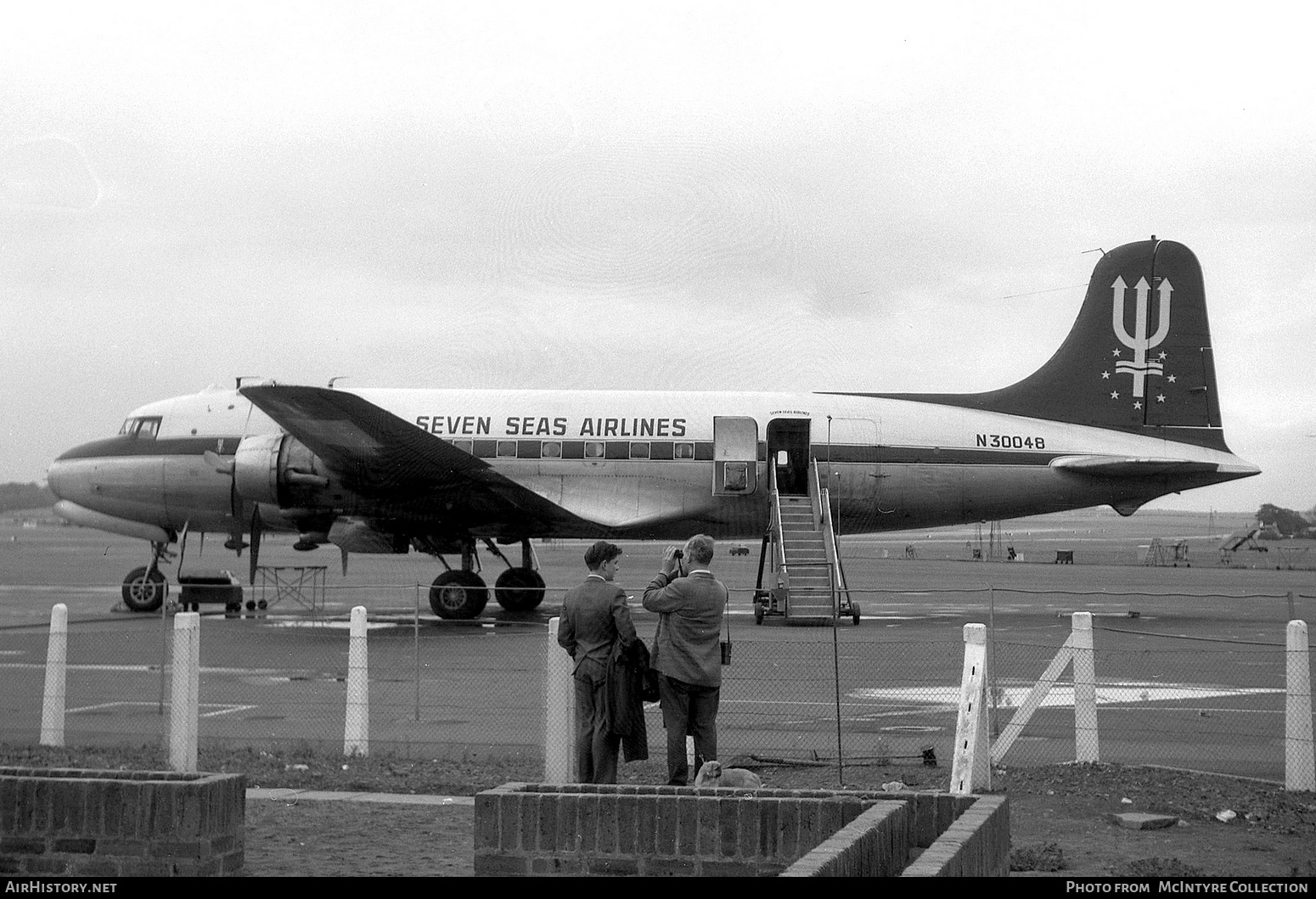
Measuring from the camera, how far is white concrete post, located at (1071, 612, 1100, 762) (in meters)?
9.74

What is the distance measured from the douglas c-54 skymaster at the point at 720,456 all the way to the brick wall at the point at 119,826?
1585 centimetres

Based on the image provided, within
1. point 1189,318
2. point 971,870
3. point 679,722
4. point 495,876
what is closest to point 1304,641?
point 679,722

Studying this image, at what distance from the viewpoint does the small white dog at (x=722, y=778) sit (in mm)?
7725

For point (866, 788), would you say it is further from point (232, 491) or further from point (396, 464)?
point (232, 491)

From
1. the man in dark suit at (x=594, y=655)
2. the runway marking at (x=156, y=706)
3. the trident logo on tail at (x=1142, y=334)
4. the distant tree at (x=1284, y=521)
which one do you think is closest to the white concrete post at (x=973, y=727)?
the man in dark suit at (x=594, y=655)

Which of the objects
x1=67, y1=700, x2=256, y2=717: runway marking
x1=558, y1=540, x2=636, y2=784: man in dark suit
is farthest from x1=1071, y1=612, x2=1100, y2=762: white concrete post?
x1=67, y1=700, x2=256, y2=717: runway marking

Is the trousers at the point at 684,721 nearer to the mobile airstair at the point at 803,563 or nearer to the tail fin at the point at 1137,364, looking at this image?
the mobile airstair at the point at 803,563

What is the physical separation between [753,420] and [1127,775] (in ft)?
49.7

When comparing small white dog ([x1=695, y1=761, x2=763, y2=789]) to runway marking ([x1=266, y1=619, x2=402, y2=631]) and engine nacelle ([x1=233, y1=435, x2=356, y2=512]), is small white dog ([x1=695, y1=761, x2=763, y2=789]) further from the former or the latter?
engine nacelle ([x1=233, y1=435, x2=356, y2=512])

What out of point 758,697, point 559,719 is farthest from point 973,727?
point 758,697

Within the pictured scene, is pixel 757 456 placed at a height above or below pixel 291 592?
above

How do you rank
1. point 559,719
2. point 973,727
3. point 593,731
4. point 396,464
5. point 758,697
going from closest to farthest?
1. point 973,727
2. point 593,731
3. point 559,719
4. point 758,697
5. point 396,464

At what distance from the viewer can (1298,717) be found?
351 inches

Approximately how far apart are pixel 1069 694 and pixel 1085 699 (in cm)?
338
